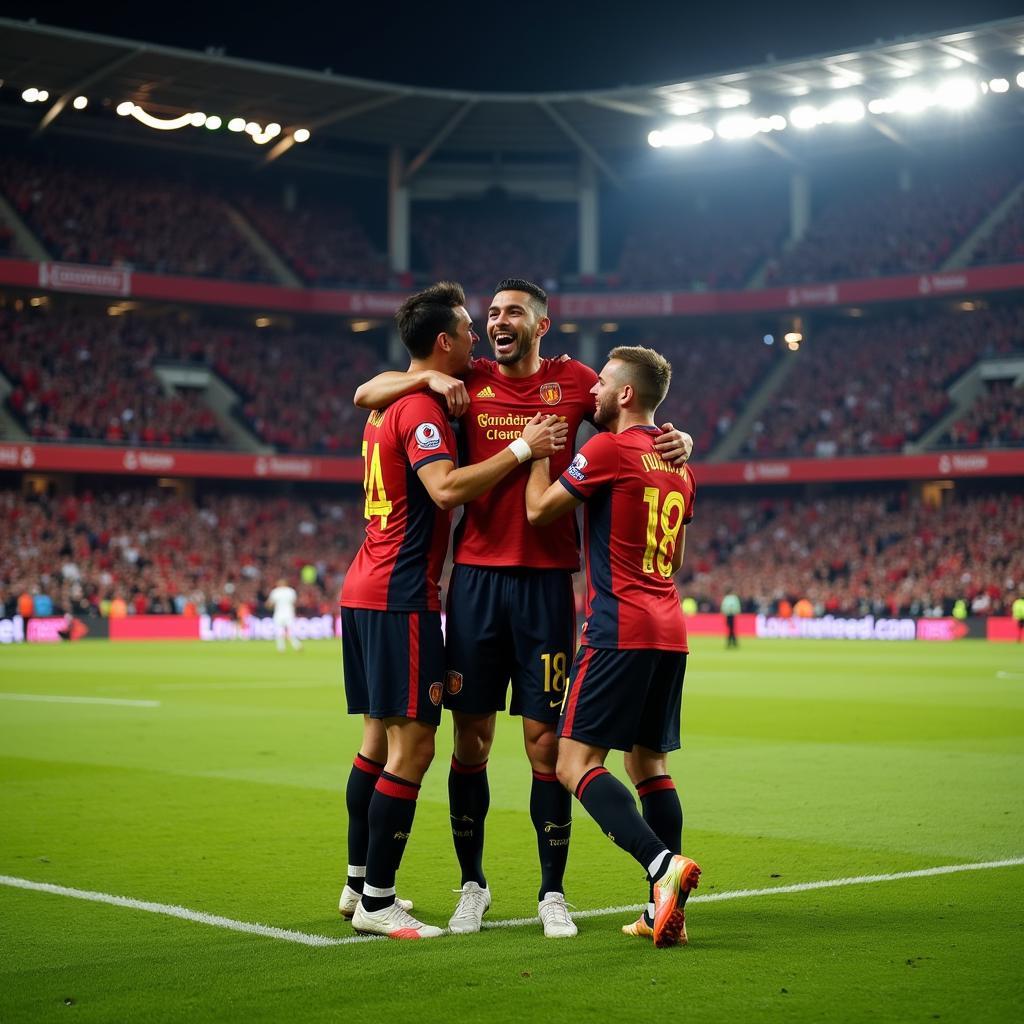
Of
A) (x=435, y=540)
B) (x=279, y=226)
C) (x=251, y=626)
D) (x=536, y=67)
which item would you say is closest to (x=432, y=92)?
(x=536, y=67)

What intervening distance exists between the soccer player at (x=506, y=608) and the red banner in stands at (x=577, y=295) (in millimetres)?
45047

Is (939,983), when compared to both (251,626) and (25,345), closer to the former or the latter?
(251,626)

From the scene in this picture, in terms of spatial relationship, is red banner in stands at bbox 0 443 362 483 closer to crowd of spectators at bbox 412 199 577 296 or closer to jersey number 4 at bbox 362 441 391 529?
crowd of spectators at bbox 412 199 577 296

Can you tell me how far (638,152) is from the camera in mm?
59750

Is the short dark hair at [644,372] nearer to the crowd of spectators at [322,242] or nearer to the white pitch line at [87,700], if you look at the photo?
the white pitch line at [87,700]

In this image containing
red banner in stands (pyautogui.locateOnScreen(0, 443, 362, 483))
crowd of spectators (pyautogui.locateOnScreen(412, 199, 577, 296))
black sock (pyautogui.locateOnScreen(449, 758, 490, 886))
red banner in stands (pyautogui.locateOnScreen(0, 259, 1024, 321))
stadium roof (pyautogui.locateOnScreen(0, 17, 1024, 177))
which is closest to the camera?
black sock (pyautogui.locateOnScreen(449, 758, 490, 886))

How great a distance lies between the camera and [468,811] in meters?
7.09

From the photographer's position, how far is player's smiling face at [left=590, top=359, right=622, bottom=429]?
6961 millimetres

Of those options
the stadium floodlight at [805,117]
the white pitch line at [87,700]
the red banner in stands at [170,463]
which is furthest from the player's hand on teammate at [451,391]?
the stadium floodlight at [805,117]

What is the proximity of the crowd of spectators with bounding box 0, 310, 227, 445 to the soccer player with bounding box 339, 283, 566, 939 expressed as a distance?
141 ft

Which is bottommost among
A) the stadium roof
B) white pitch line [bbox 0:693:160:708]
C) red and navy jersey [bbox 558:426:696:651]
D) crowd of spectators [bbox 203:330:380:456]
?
white pitch line [bbox 0:693:160:708]

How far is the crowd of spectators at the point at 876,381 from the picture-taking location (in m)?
52.5

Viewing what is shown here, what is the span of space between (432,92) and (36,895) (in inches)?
1877

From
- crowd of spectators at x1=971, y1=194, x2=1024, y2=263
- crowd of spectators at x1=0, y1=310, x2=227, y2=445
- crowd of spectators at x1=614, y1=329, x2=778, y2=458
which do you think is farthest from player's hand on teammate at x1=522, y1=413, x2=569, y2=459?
crowd of spectators at x1=614, y1=329, x2=778, y2=458
